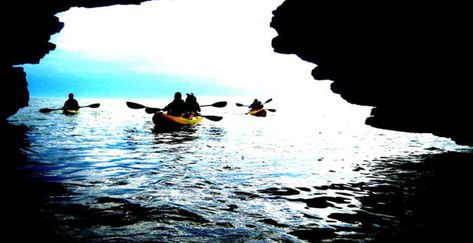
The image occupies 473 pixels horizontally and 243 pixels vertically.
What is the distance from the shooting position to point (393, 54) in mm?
9344

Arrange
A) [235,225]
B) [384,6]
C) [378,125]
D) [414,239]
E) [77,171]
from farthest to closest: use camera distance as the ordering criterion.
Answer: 1. [378,125]
2. [384,6]
3. [77,171]
4. [235,225]
5. [414,239]

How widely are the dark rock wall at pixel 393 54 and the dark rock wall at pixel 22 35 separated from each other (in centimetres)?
915

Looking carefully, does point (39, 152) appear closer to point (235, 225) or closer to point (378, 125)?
point (235, 225)

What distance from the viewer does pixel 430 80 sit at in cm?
902

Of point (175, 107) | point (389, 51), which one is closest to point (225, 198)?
point (389, 51)

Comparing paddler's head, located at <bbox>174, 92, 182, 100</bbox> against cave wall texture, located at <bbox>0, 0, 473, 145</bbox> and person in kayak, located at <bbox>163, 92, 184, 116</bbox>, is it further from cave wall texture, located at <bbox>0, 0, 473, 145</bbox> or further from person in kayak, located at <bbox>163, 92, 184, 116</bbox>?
cave wall texture, located at <bbox>0, 0, 473, 145</bbox>

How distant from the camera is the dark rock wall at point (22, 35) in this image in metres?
14.3

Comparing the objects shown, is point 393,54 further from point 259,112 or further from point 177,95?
point 259,112

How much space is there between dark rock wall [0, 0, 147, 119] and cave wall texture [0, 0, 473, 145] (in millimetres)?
101

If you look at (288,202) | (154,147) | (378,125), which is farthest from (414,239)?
(154,147)

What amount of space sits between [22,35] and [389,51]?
1773 centimetres

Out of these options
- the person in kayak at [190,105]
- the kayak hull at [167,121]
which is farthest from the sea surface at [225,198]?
the person in kayak at [190,105]

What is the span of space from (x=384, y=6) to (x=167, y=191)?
7563 millimetres

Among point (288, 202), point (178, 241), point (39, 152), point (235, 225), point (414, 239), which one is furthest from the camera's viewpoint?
point (39, 152)
